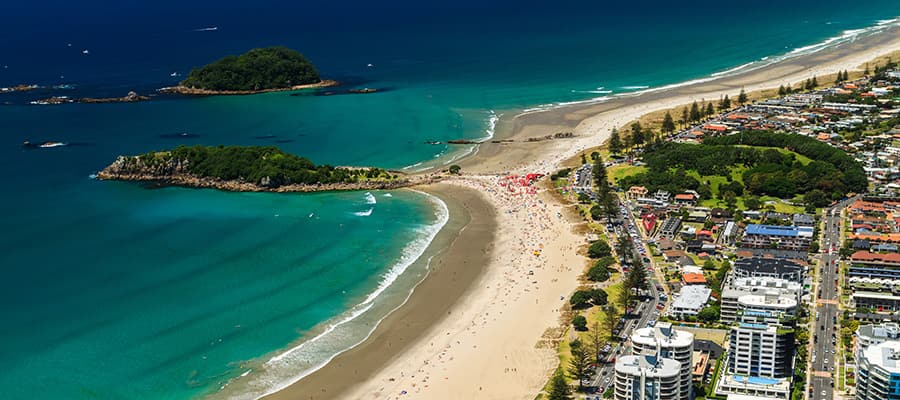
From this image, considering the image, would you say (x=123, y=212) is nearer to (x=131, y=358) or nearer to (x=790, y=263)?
(x=131, y=358)

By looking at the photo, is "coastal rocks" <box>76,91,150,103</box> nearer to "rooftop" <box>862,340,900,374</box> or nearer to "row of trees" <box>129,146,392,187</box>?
"row of trees" <box>129,146,392,187</box>

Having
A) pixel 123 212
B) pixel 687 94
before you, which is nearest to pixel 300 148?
pixel 123 212

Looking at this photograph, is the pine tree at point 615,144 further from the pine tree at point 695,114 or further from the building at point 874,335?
the building at point 874,335

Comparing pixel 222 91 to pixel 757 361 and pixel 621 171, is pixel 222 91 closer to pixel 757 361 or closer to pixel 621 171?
pixel 621 171

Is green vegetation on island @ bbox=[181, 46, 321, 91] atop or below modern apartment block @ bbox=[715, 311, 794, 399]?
atop

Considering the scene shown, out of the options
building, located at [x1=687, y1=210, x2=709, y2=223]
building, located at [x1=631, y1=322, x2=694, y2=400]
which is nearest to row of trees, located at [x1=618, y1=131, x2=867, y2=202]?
building, located at [x1=687, y1=210, x2=709, y2=223]

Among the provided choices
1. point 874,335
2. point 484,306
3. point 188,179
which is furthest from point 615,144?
point 874,335
